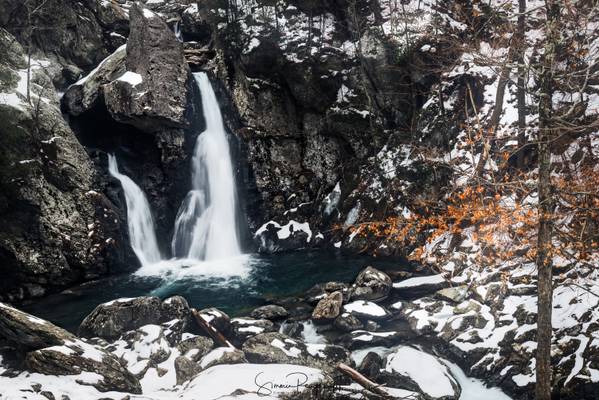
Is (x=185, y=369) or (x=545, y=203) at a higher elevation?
(x=545, y=203)

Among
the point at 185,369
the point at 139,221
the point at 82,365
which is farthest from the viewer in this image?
the point at 139,221

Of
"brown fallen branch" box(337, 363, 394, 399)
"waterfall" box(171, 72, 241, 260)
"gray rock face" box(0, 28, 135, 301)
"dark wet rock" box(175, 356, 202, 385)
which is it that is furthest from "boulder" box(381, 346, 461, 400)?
"gray rock face" box(0, 28, 135, 301)

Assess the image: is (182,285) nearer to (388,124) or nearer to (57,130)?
(57,130)

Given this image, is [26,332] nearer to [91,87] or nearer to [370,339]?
[370,339]

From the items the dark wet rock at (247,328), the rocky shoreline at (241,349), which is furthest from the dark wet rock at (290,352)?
the dark wet rock at (247,328)

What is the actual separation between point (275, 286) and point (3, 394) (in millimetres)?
10443

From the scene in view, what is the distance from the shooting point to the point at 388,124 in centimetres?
2084

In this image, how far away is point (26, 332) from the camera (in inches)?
340

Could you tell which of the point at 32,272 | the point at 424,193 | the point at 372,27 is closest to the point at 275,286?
the point at 424,193

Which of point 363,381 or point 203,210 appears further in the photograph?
point 203,210

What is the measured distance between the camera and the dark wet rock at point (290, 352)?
1011 cm

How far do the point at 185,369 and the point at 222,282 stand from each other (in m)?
8.05

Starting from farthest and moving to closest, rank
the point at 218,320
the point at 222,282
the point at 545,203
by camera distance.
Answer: the point at 222,282 < the point at 218,320 < the point at 545,203

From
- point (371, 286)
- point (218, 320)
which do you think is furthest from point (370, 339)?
point (218, 320)
